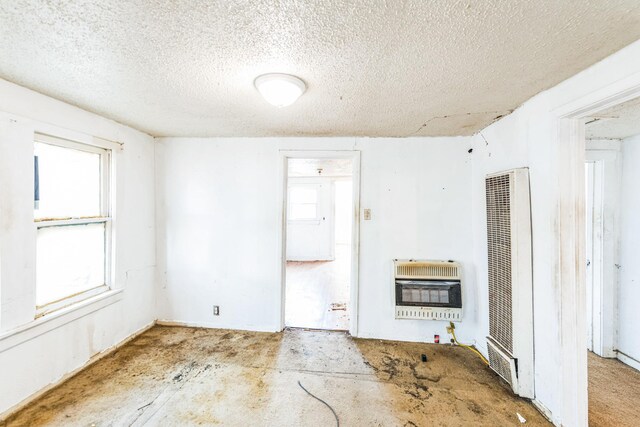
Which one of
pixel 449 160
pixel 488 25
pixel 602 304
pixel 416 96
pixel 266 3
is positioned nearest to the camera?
pixel 266 3

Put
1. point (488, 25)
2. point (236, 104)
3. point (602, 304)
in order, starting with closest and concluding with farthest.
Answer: point (488, 25), point (236, 104), point (602, 304)

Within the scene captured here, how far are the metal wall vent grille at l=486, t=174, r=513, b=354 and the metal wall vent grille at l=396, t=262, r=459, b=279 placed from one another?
45 cm

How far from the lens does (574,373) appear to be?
5.38ft

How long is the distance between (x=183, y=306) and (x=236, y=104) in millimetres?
2354

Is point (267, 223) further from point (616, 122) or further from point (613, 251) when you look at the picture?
point (613, 251)

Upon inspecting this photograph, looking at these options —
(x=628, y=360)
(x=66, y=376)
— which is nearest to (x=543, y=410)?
(x=628, y=360)

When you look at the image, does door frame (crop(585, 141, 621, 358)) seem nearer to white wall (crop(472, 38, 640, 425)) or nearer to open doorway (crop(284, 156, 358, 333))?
white wall (crop(472, 38, 640, 425))

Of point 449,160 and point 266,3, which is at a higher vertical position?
point 266,3

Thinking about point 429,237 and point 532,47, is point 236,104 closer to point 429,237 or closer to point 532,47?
point 532,47

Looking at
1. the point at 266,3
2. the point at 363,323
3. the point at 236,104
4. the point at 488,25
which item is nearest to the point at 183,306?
the point at 363,323

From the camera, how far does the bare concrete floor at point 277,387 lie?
1.78 m

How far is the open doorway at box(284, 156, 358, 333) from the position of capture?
4.17 meters

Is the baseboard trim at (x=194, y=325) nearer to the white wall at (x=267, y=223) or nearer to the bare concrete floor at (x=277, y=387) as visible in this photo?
the white wall at (x=267, y=223)

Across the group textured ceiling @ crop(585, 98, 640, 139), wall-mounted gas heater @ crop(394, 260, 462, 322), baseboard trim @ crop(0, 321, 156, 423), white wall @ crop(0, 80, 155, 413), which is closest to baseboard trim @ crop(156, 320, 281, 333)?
baseboard trim @ crop(0, 321, 156, 423)
